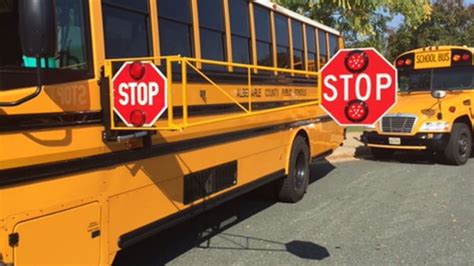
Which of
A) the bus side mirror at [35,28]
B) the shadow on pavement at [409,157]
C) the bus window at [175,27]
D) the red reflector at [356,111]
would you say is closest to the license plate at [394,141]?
the shadow on pavement at [409,157]

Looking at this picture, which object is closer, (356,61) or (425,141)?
(356,61)

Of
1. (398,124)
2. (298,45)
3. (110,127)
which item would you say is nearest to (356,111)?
(110,127)

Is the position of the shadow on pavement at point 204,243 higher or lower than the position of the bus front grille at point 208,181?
lower

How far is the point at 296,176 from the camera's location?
7.96 meters

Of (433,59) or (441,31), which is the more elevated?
(441,31)

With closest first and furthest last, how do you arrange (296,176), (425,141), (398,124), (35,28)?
(35,28) → (296,176) → (425,141) → (398,124)

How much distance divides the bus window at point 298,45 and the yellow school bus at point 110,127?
128 cm

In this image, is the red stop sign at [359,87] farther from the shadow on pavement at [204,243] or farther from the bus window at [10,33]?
the bus window at [10,33]

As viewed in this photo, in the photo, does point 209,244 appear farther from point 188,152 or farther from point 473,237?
point 473,237

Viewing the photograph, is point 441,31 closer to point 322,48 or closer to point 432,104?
point 432,104

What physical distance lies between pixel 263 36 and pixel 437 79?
23.8 feet

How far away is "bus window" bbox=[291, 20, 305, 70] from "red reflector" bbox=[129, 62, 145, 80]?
4448 millimetres

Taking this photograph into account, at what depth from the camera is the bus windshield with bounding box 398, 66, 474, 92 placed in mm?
12312

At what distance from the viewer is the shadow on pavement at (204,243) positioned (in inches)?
213
